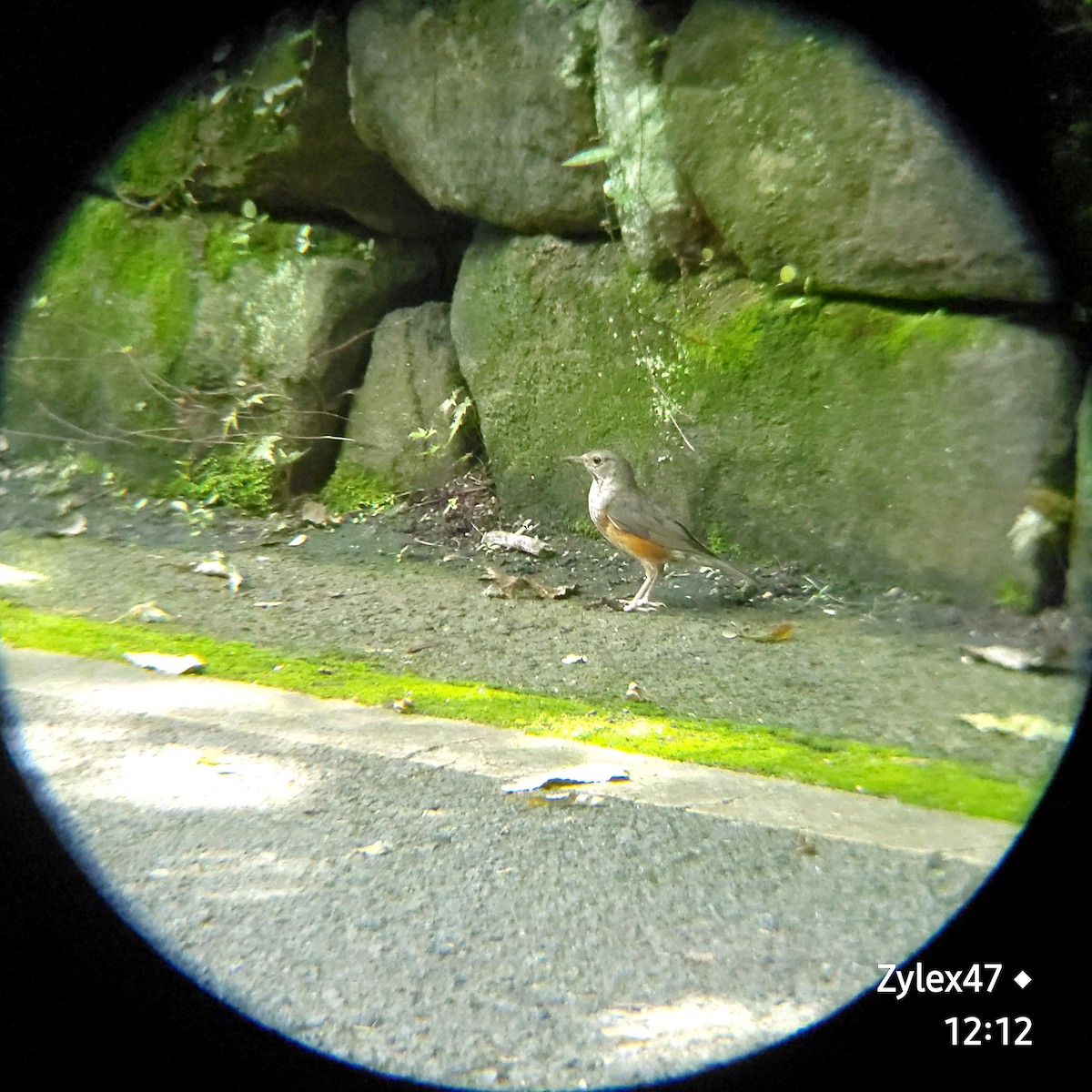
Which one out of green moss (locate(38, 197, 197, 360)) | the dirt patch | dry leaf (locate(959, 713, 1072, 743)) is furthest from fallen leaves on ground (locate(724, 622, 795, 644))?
green moss (locate(38, 197, 197, 360))

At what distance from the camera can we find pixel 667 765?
2.78m

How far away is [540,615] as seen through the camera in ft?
13.5

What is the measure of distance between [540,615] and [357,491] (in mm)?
1502

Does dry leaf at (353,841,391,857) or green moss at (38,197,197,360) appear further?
green moss at (38,197,197,360)

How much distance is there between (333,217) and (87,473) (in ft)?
5.92

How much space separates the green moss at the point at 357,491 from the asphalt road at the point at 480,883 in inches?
88.6

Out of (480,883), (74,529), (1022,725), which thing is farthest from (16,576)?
(1022,725)

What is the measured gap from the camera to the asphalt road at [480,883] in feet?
5.90

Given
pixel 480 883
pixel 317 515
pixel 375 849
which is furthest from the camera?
pixel 317 515

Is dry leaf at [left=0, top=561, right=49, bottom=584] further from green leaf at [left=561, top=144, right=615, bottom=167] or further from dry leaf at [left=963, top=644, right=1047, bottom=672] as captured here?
dry leaf at [left=963, top=644, right=1047, bottom=672]

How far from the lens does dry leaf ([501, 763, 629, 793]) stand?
2.66 metres

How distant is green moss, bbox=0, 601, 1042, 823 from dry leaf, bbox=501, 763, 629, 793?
16 centimetres

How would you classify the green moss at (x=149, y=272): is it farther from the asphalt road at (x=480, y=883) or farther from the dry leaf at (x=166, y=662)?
the asphalt road at (x=480, y=883)

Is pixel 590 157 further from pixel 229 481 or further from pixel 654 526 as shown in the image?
pixel 229 481
